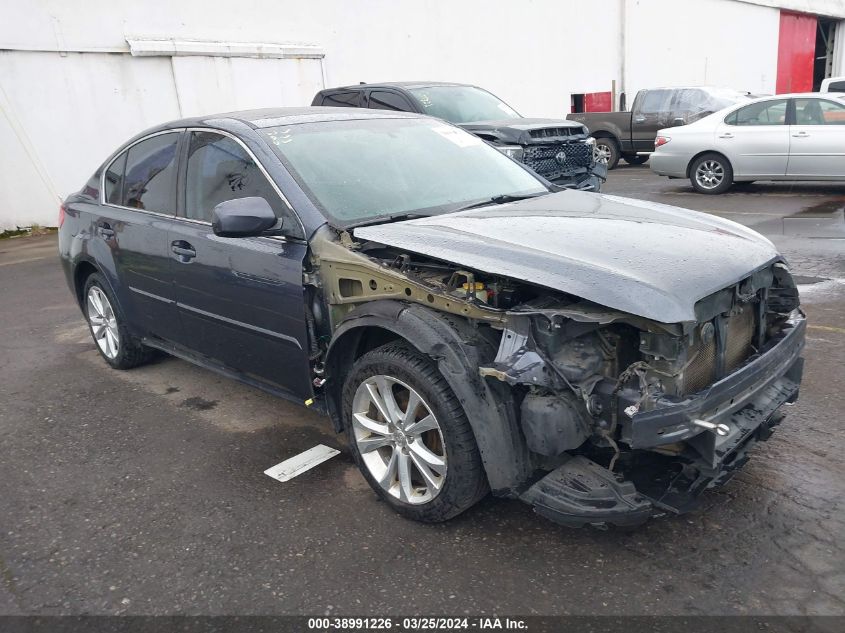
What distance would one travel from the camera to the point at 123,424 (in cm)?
448

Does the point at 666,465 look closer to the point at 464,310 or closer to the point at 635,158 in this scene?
the point at 464,310

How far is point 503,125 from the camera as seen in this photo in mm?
9375

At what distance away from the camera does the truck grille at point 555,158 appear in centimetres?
910

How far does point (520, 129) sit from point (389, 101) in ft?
6.98

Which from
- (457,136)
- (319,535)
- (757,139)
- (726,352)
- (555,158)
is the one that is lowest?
(319,535)

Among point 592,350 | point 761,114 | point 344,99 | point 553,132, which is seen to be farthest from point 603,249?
point 761,114

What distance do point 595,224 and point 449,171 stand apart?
3.76ft

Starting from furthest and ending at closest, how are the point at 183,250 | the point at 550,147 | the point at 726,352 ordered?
the point at 550,147
the point at 183,250
the point at 726,352

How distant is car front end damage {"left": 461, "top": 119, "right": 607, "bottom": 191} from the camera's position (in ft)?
29.7

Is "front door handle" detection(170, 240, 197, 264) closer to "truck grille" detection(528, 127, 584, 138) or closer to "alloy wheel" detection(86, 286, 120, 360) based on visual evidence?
"alloy wheel" detection(86, 286, 120, 360)

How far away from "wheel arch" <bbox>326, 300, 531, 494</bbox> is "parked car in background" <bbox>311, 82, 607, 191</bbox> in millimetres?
6187

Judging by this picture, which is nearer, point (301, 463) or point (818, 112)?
point (301, 463)

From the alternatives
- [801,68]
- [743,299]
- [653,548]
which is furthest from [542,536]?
[801,68]

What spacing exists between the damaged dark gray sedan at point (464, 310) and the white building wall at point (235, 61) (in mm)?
9078
